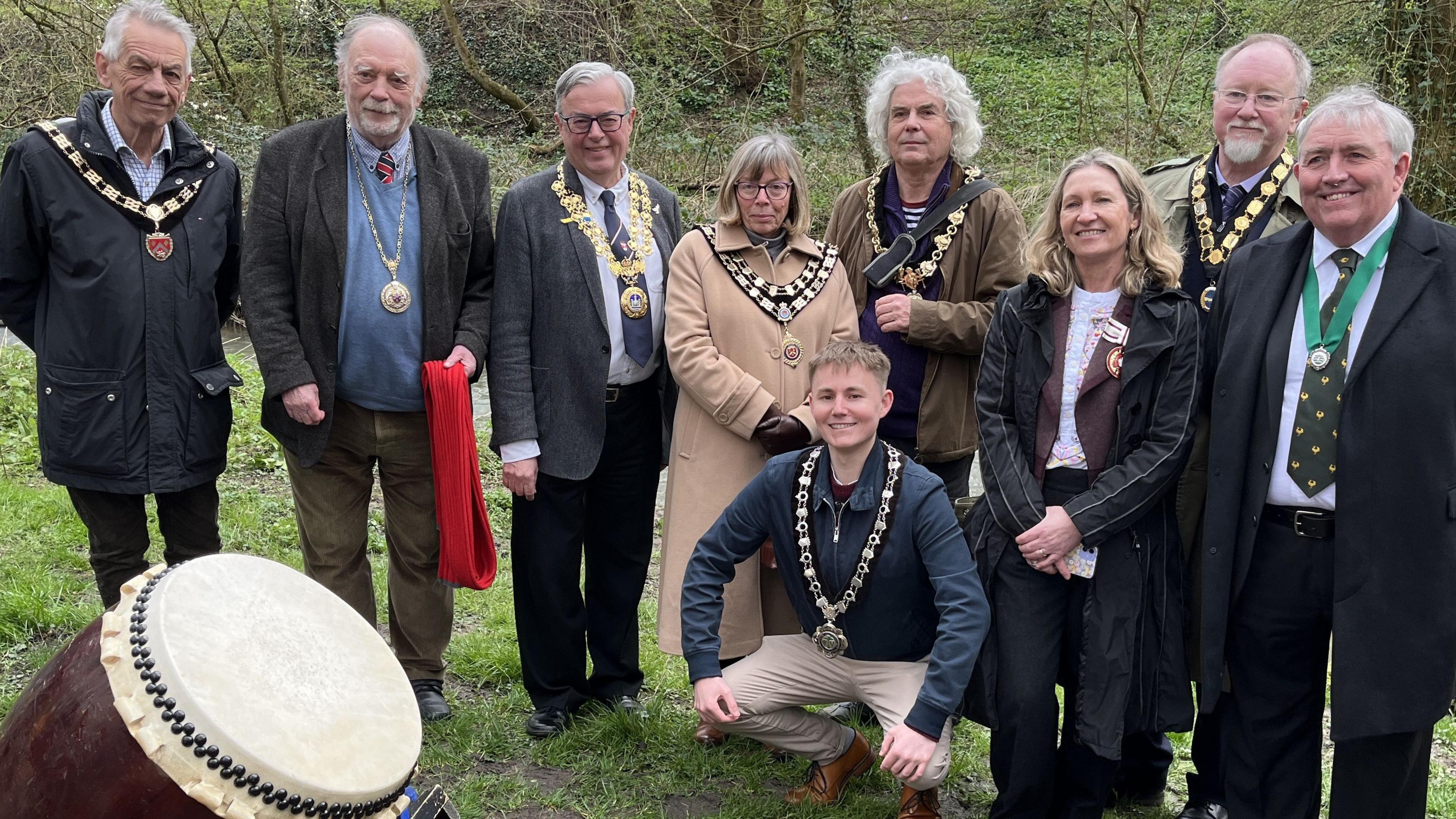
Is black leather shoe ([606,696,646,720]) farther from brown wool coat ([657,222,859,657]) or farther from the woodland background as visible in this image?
the woodland background

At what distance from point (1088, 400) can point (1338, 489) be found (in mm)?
626

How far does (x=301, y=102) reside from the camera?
1298cm

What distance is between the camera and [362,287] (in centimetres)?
367

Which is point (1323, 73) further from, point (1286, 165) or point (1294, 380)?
point (1294, 380)

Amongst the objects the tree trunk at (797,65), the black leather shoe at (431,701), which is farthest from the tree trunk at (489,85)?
the black leather shoe at (431,701)

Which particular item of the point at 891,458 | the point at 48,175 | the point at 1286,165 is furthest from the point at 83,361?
the point at 1286,165

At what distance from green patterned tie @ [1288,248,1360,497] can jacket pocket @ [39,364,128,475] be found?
127 inches

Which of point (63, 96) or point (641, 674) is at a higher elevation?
point (63, 96)

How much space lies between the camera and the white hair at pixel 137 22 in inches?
141

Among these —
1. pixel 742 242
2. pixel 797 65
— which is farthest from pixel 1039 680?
pixel 797 65

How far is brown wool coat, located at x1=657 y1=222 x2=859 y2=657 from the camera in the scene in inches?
143

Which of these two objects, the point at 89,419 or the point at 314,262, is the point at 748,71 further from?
the point at 89,419

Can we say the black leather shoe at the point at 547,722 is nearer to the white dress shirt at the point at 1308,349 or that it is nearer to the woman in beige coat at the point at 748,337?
the woman in beige coat at the point at 748,337

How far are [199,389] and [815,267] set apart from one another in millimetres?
1937
